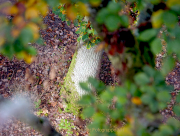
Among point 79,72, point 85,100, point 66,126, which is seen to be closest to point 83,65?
point 79,72

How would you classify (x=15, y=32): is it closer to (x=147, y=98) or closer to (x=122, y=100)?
(x=122, y=100)

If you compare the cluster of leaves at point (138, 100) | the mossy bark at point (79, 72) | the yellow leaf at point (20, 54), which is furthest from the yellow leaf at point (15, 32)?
the mossy bark at point (79, 72)

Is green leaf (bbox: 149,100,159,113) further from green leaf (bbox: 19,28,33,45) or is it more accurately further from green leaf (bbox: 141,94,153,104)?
green leaf (bbox: 19,28,33,45)

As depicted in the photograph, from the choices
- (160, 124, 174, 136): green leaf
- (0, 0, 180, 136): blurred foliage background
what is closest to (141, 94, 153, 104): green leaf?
(0, 0, 180, 136): blurred foliage background

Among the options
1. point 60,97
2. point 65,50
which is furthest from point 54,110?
point 65,50

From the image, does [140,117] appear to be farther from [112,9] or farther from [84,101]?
[112,9]

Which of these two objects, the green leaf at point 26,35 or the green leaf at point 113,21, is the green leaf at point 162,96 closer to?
the green leaf at point 113,21

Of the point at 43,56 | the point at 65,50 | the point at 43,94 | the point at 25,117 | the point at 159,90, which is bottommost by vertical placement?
the point at 25,117

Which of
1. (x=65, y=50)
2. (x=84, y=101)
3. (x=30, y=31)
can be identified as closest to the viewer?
(x=30, y=31)
